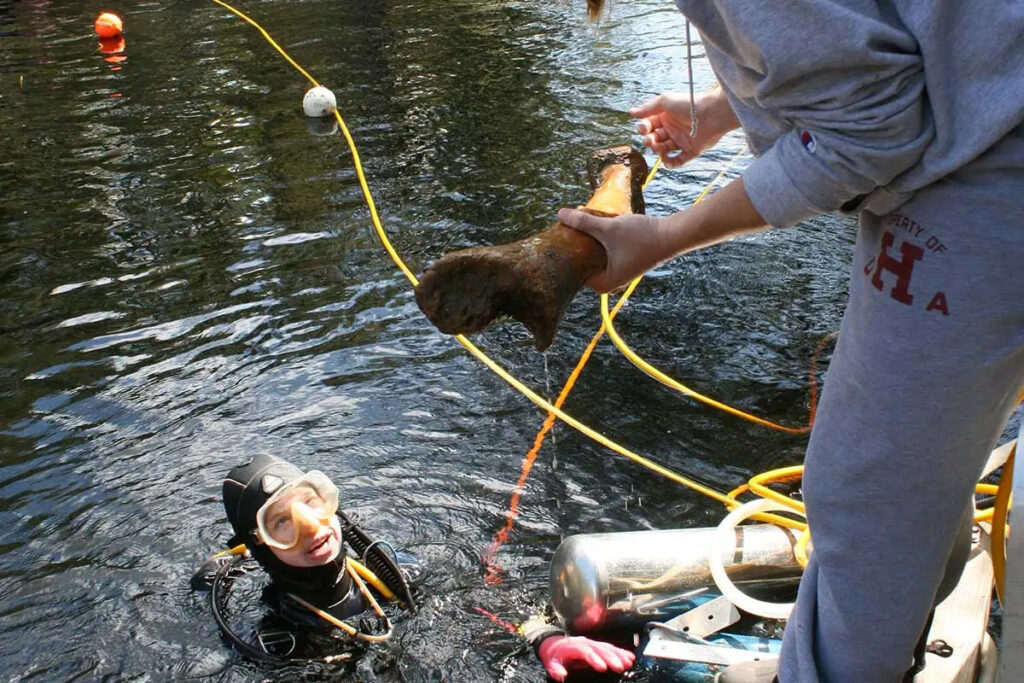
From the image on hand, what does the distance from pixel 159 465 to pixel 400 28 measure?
10.7 metres

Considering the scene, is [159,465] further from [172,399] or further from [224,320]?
[224,320]

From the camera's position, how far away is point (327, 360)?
5.59 metres

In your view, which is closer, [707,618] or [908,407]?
[908,407]

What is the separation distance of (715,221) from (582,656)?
172cm

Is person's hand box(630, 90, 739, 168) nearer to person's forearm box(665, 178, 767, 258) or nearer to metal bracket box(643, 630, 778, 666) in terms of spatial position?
person's forearm box(665, 178, 767, 258)

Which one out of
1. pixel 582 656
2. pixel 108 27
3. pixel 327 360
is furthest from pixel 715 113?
pixel 108 27

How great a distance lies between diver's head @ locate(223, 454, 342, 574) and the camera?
11.8 ft

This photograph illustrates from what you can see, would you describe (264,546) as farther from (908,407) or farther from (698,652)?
(908,407)

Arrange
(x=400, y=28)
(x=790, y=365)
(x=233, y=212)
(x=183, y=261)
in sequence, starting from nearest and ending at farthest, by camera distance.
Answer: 1. (x=790, y=365)
2. (x=183, y=261)
3. (x=233, y=212)
4. (x=400, y=28)

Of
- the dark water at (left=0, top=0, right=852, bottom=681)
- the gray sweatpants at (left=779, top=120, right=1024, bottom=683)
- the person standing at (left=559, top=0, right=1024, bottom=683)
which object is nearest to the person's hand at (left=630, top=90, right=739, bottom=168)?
the person standing at (left=559, top=0, right=1024, bottom=683)

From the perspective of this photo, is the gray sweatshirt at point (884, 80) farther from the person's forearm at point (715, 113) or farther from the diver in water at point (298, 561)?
the diver in water at point (298, 561)

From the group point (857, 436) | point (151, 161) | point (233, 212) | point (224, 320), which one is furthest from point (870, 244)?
point (151, 161)

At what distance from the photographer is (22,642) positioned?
3.78 m

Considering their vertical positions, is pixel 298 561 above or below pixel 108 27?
above
